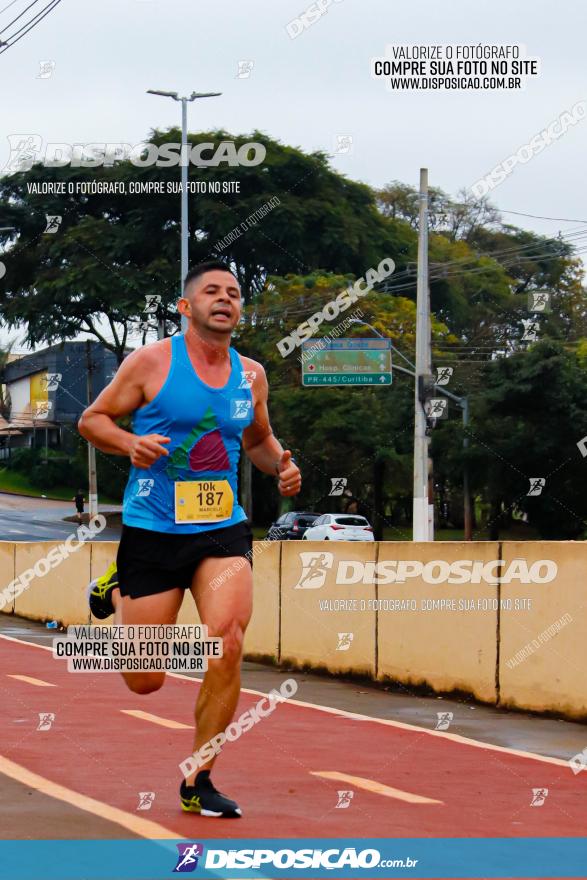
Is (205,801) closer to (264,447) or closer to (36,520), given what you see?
(264,447)

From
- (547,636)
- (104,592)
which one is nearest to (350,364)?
(547,636)

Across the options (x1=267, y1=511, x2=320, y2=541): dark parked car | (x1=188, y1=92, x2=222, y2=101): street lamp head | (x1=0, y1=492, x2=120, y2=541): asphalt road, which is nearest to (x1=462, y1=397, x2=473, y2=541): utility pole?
(x1=267, y1=511, x2=320, y2=541): dark parked car

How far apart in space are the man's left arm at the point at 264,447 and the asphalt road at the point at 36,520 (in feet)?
144

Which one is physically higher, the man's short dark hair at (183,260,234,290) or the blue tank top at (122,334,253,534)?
the man's short dark hair at (183,260,234,290)

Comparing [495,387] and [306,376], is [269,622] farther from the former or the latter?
[495,387]

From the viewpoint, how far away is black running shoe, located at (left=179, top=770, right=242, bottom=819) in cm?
642

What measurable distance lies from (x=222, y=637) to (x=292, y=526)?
45051 millimetres

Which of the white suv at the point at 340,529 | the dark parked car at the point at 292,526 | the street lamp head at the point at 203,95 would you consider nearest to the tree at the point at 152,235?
the dark parked car at the point at 292,526

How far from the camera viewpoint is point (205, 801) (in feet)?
21.2

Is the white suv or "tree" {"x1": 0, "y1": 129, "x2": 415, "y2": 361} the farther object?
"tree" {"x1": 0, "y1": 129, "x2": 415, "y2": 361}

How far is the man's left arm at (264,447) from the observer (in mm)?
6922

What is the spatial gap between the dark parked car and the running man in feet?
145

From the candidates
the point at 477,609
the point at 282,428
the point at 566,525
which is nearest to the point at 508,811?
the point at 477,609

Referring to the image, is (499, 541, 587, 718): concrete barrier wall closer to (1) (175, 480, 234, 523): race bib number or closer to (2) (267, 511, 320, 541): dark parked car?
(1) (175, 480, 234, 523): race bib number
